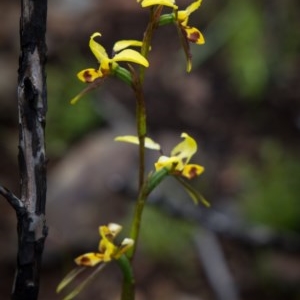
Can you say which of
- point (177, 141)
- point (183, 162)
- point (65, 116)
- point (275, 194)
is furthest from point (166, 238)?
point (183, 162)

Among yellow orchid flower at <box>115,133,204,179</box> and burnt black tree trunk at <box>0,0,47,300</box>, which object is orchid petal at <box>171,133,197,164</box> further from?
burnt black tree trunk at <box>0,0,47,300</box>

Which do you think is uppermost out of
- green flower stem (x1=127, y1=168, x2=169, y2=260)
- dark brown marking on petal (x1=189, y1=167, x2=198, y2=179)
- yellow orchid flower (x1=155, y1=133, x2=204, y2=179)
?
yellow orchid flower (x1=155, y1=133, x2=204, y2=179)

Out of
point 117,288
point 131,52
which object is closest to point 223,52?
point 117,288

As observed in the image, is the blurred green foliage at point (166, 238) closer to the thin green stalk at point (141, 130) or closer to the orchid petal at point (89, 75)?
the thin green stalk at point (141, 130)

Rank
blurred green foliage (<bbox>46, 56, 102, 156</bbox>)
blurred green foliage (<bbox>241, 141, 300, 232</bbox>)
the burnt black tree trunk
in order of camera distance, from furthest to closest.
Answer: blurred green foliage (<bbox>46, 56, 102, 156</bbox>)
blurred green foliage (<bbox>241, 141, 300, 232</bbox>)
the burnt black tree trunk

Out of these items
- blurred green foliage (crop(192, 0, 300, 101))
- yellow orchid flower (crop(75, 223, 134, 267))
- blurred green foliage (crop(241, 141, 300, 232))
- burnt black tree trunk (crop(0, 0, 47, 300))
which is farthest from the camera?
blurred green foliage (crop(192, 0, 300, 101))

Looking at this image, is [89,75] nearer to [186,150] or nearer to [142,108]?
[142,108]

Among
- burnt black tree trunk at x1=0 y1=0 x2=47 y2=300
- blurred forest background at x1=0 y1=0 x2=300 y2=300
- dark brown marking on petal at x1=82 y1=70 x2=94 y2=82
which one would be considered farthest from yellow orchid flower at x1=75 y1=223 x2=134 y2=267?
blurred forest background at x1=0 y1=0 x2=300 y2=300

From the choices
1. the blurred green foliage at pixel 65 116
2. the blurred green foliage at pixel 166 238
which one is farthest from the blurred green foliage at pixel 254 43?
the blurred green foliage at pixel 166 238
